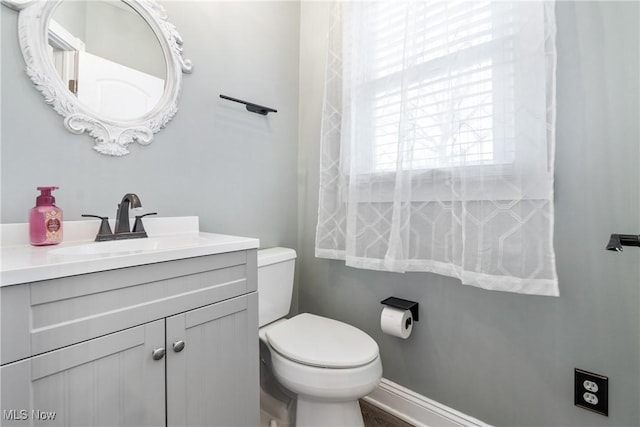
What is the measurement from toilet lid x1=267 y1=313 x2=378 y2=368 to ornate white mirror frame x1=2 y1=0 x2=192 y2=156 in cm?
97

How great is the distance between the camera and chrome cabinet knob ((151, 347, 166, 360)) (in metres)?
0.76

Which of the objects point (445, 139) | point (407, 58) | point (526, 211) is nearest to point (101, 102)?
point (407, 58)

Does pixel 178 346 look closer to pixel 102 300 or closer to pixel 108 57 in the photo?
pixel 102 300

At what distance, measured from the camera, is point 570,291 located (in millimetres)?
961

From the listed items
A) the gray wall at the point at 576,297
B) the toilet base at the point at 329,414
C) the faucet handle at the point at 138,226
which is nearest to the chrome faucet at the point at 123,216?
the faucet handle at the point at 138,226

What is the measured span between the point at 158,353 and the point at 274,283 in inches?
27.0

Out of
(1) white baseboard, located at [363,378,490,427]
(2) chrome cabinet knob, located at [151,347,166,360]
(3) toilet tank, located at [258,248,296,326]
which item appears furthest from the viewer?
(3) toilet tank, located at [258,248,296,326]

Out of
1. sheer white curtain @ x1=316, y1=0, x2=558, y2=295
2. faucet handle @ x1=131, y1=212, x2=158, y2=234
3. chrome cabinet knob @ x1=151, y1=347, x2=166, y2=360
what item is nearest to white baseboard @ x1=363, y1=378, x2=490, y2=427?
sheer white curtain @ x1=316, y1=0, x2=558, y2=295

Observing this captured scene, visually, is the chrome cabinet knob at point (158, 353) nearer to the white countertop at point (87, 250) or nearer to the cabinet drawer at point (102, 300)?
the cabinet drawer at point (102, 300)

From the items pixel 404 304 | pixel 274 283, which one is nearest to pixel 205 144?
pixel 274 283

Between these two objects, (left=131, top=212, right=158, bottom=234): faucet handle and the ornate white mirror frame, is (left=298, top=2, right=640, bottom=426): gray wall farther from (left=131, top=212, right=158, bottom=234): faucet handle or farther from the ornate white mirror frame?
the ornate white mirror frame

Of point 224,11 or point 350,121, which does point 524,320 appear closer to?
point 350,121

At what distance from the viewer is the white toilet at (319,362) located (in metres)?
1.01

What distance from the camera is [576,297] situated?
95 cm
